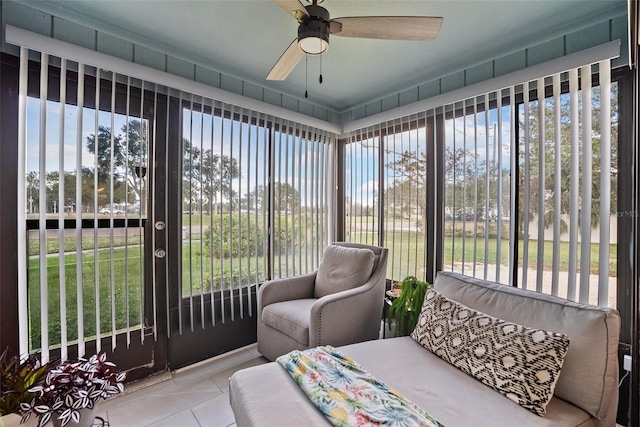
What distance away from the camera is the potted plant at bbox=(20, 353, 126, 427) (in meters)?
1.36

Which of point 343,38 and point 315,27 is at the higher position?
point 343,38

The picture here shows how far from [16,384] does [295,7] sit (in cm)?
223

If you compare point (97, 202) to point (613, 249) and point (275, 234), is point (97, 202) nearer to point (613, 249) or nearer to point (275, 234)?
point (275, 234)

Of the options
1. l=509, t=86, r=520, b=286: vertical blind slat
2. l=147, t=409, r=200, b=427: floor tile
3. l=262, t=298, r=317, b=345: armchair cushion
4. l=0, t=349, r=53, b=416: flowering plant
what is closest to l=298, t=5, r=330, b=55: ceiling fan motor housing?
l=509, t=86, r=520, b=286: vertical blind slat

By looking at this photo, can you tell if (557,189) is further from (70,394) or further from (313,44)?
(70,394)

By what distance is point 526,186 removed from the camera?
2.09 metres

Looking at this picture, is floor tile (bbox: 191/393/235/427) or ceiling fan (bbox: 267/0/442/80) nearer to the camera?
ceiling fan (bbox: 267/0/442/80)

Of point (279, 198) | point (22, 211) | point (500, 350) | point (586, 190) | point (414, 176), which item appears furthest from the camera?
point (279, 198)

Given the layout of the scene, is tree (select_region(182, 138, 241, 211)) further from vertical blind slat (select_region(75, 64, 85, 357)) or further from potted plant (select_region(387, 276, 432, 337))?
potted plant (select_region(387, 276, 432, 337))

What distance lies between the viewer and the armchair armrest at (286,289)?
2518 millimetres

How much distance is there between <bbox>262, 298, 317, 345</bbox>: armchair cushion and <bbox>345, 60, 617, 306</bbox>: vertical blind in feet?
3.52

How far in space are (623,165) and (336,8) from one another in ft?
6.35

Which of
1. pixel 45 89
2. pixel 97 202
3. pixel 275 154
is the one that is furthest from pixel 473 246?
pixel 45 89

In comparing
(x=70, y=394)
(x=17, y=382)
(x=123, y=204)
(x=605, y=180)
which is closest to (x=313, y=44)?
(x=123, y=204)
